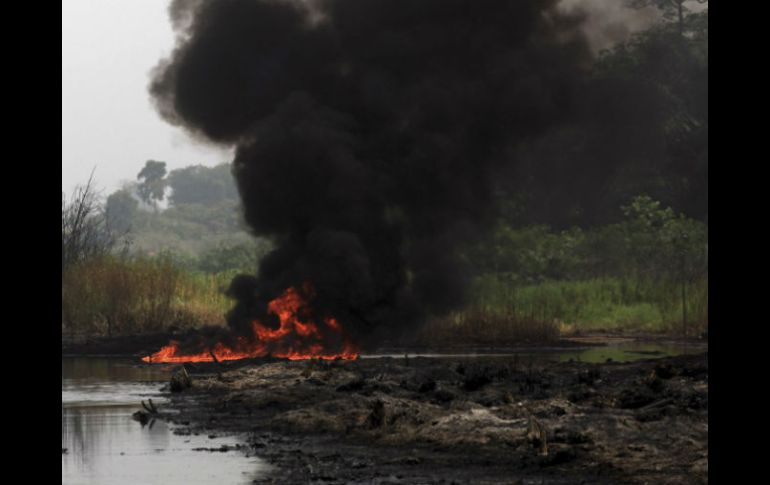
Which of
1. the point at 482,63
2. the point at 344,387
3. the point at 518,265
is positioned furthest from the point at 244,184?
the point at 518,265

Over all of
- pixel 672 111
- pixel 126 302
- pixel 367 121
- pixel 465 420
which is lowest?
pixel 465 420

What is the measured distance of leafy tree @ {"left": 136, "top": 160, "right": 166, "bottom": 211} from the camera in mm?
153750

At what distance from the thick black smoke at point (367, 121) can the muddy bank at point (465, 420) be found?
9336mm

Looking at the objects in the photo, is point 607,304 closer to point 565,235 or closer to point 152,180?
point 565,235

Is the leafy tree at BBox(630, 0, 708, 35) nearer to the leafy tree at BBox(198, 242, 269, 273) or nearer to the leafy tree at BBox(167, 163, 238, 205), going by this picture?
the leafy tree at BBox(198, 242, 269, 273)

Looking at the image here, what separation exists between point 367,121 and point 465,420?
22855mm

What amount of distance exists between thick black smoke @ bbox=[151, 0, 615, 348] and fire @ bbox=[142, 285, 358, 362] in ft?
1.44

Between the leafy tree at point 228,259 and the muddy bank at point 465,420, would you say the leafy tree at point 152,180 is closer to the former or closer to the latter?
the leafy tree at point 228,259

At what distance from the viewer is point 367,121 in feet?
128

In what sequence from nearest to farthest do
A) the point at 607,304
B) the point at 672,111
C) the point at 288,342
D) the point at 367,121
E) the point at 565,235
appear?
1. the point at 288,342
2. the point at 367,121
3. the point at 607,304
4. the point at 565,235
5. the point at 672,111

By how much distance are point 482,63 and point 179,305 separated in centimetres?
1248

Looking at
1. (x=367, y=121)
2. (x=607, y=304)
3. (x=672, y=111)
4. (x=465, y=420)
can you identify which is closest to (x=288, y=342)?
(x=367, y=121)

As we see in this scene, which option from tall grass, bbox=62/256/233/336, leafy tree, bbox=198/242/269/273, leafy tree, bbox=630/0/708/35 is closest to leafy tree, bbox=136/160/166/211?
leafy tree, bbox=198/242/269/273

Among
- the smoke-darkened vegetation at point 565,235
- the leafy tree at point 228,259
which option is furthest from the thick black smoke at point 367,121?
the leafy tree at point 228,259
